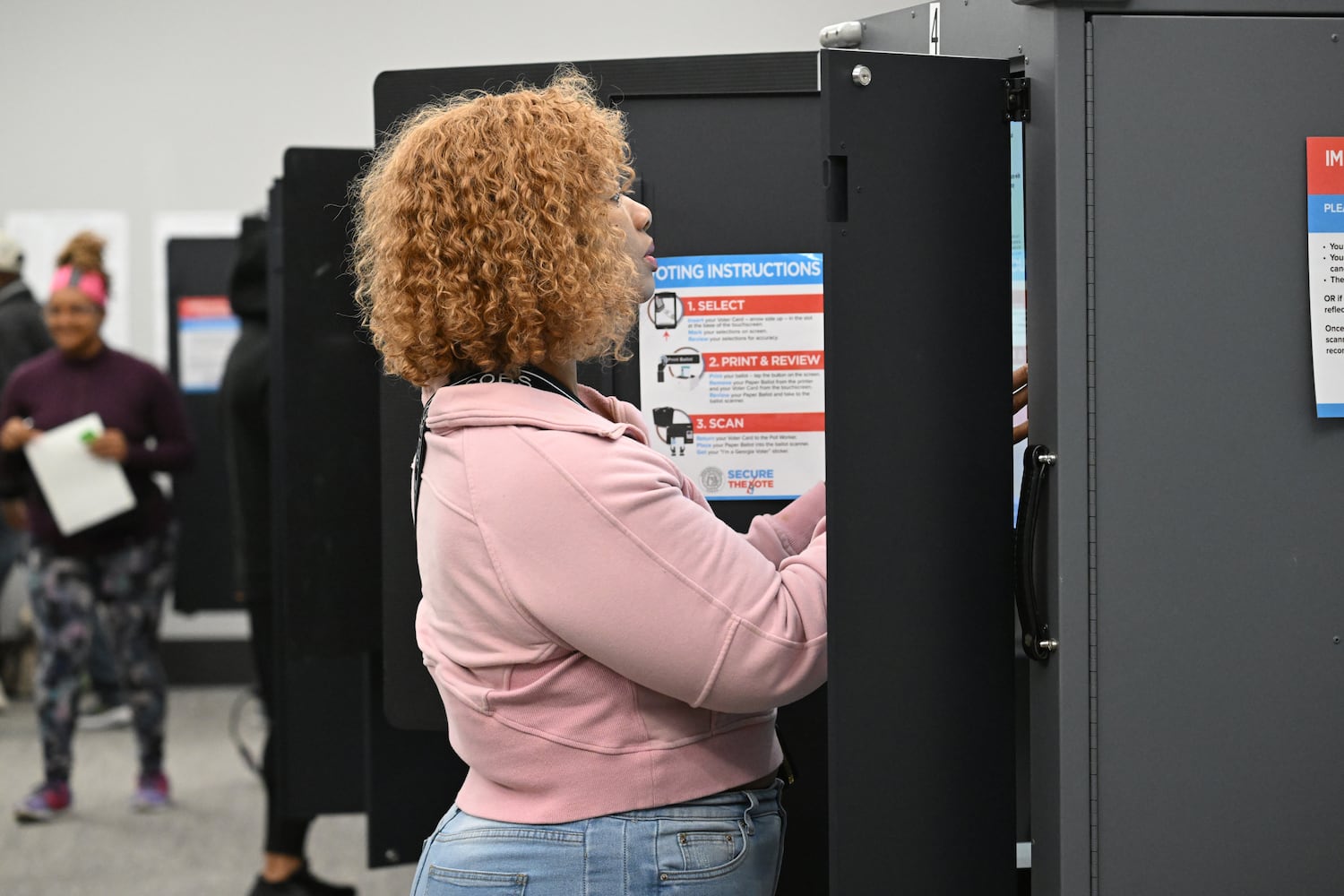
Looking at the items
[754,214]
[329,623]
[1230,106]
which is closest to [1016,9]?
[1230,106]

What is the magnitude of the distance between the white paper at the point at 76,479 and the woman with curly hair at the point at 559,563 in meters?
3.20

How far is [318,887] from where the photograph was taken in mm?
3338

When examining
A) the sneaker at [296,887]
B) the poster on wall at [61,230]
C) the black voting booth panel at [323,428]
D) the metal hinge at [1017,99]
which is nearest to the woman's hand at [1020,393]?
the metal hinge at [1017,99]

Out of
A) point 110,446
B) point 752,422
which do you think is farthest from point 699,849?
point 110,446

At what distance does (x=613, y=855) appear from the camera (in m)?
1.18

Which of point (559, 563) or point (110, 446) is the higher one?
point (110, 446)

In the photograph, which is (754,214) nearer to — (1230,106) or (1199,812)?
(1230,106)

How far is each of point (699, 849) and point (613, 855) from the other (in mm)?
77

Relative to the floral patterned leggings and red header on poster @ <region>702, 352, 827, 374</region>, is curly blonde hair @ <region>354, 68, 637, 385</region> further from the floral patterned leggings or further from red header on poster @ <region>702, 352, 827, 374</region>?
the floral patterned leggings

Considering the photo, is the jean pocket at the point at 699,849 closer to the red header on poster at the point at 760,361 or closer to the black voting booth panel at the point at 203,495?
the red header on poster at the point at 760,361

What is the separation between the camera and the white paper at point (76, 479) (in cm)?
407

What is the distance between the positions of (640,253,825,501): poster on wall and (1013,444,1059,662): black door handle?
1.82ft

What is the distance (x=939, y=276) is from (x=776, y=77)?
647 millimetres

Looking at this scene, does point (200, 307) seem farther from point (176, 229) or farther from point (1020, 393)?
point (1020, 393)
